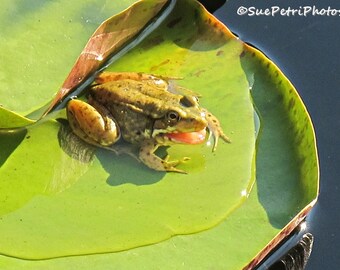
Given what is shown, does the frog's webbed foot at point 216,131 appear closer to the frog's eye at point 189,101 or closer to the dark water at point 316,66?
the frog's eye at point 189,101

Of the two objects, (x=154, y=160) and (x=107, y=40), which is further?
(x=107, y=40)

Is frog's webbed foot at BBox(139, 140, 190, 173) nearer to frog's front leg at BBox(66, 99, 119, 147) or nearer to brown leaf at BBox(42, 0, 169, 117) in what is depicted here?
frog's front leg at BBox(66, 99, 119, 147)

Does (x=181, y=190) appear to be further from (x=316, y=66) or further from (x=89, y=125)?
(x=316, y=66)

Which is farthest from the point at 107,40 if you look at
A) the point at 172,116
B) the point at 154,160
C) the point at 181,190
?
the point at 181,190

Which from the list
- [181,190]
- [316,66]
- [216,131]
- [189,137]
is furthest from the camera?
[316,66]

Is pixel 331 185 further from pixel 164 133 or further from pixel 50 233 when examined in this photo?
pixel 50 233

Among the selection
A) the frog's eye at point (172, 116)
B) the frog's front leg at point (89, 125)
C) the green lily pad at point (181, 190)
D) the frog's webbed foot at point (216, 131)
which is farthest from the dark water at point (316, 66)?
the frog's front leg at point (89, 125)

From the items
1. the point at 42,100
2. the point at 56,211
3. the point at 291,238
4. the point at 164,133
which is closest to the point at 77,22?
the point at 42,100
